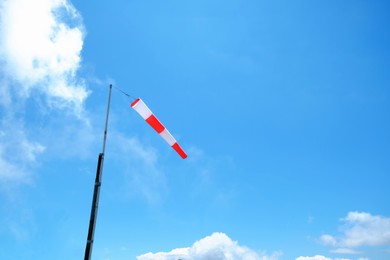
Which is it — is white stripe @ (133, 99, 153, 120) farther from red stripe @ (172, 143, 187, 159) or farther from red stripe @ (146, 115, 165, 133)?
red stripe @ (172, 143, 187, 159)

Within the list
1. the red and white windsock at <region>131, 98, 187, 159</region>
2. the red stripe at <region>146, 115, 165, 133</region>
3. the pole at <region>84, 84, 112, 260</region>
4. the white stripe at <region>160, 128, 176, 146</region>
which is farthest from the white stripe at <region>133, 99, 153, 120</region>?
the pole at <region>84, 84, 112, 260</region>

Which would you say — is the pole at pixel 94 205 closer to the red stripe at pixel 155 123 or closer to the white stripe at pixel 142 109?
the white stripe at pixel 142 109

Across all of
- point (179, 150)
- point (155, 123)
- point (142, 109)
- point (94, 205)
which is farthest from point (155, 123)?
point (94, 205)

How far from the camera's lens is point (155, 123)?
12.4m

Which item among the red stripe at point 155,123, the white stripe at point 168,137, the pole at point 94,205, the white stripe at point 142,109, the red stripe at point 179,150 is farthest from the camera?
the red stripe at point 179,150

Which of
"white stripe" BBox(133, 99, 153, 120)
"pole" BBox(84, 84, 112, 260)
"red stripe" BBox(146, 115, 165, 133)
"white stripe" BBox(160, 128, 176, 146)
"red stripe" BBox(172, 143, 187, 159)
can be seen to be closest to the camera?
"pole" BBox(84, 84, 112, 260)

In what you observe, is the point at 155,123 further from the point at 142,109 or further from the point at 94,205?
the point at 94,205

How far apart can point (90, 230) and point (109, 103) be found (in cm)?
470

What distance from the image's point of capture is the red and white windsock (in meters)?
11.9

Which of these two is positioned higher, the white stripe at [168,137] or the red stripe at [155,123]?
the red stripe at [155,123]

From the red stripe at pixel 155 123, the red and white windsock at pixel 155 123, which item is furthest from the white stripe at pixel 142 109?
the red stripe at pixel 155 123

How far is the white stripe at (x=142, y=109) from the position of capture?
39.0 feet

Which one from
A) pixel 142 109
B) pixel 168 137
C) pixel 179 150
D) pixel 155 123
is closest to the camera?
pixel 142 109

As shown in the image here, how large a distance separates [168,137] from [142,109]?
153 centimetres
